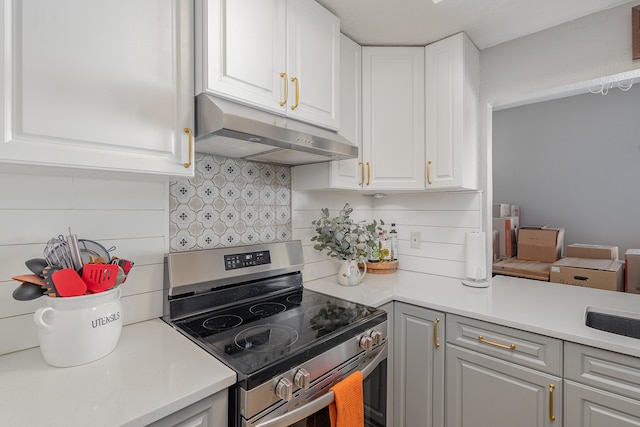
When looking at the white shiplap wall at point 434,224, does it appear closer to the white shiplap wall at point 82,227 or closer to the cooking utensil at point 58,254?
the white shiplap wall at point 82,227

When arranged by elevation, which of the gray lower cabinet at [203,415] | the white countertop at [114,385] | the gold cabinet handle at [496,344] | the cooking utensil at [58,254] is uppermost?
the cooking utensil at [58,254]

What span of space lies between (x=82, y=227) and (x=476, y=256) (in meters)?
1.90

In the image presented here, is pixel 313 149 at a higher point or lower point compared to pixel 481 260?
higher

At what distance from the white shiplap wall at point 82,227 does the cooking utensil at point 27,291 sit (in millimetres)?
207

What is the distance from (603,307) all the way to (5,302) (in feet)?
7.60

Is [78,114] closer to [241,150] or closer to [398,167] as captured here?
[241,150]

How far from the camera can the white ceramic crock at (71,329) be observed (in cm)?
85

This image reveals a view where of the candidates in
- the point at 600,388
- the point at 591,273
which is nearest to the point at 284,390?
the point at 600,388

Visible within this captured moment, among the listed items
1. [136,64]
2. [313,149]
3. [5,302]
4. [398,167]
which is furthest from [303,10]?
[5,302]

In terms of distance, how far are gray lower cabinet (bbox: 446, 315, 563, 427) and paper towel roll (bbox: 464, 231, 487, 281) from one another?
18.2 inches

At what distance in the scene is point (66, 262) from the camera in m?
0.91

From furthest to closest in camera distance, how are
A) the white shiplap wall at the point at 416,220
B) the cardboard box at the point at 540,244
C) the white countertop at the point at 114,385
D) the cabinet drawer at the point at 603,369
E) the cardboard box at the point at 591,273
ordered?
the cardboard box at the point at 540,244, the cardboard box at the point at 591,273, the white shiplap wall at the point at 416,220, the cabinet drawer at the point at 603,369, the white countertop at the point at 114,385

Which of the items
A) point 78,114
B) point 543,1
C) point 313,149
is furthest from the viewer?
point 543,1

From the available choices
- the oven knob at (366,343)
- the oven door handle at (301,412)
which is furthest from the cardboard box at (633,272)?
the oven door handle at (301,412)
